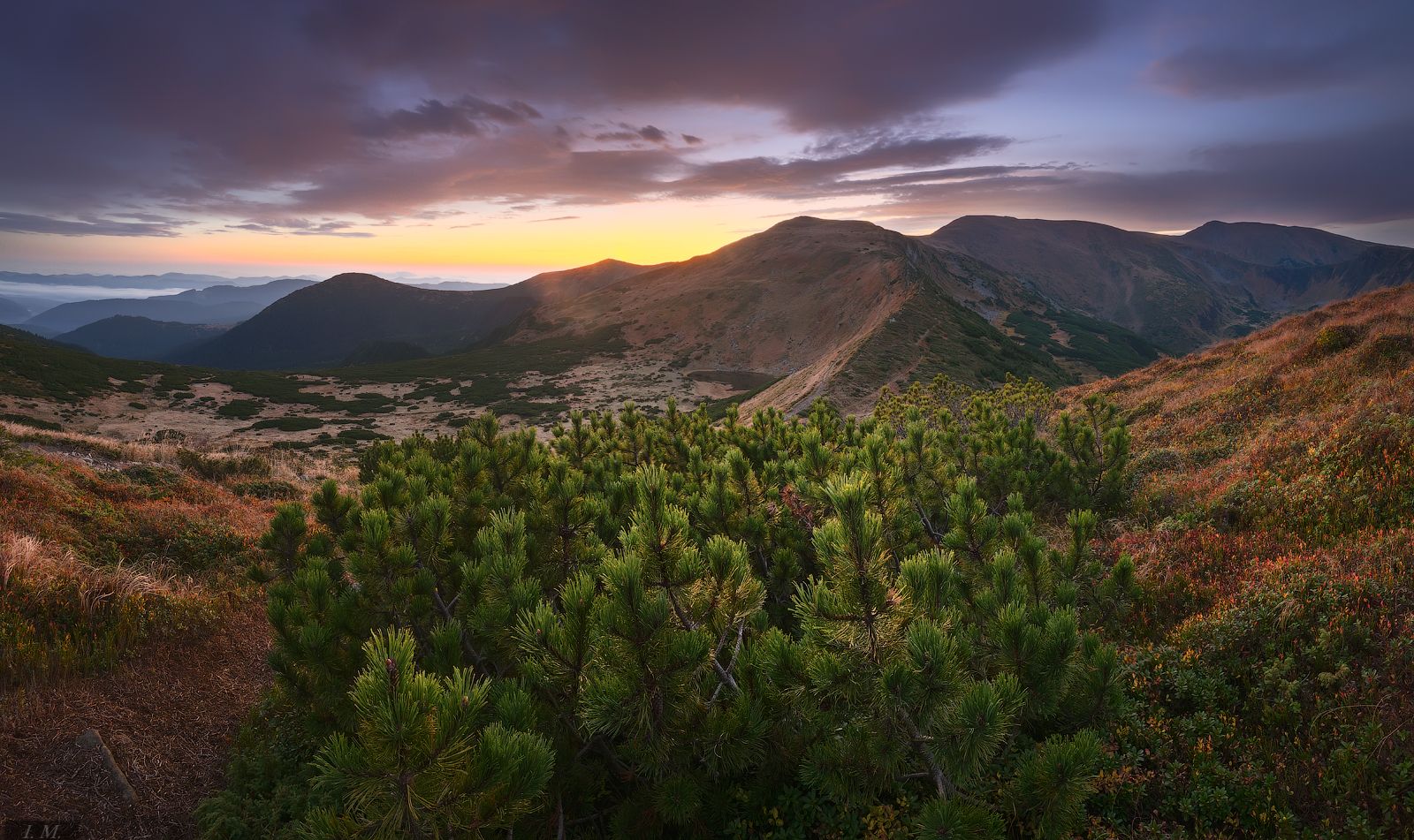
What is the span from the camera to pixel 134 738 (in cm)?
549

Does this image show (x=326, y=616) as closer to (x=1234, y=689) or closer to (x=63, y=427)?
(x=1234, y=689)

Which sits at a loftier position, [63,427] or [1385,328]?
[1385,328]

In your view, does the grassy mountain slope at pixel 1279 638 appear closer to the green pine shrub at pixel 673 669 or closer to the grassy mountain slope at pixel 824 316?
the green pine shrub at pixel 673 669

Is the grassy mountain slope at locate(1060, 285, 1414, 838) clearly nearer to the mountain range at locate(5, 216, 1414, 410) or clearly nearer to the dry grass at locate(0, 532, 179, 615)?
the dry grass at locate(0, 532, 179, 615)

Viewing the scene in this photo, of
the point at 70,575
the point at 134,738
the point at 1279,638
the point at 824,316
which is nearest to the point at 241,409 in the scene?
the point at 70,575

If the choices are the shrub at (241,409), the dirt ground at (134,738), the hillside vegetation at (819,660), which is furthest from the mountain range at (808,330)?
the dirt ground at (134,738)

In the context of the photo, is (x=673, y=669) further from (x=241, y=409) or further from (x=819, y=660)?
(x=241, y=409)

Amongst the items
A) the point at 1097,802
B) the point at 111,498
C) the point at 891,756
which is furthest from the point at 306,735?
the point at 111,498

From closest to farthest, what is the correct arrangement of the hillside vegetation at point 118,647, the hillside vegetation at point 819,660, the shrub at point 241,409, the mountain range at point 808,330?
1. the hillside vegetation at point 819,660
2. the hillside vegetation at point 118,647
3. the shrub at point 241,409
4. the mountain range at point 808,330

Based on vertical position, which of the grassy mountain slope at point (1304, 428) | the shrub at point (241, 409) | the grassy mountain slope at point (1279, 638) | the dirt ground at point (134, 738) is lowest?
the shrub at point (241, 409)

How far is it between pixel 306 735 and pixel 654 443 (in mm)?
5986

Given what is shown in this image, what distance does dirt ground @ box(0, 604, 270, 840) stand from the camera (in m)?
4.73

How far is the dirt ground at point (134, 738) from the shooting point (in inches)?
186

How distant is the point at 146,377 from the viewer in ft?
208
